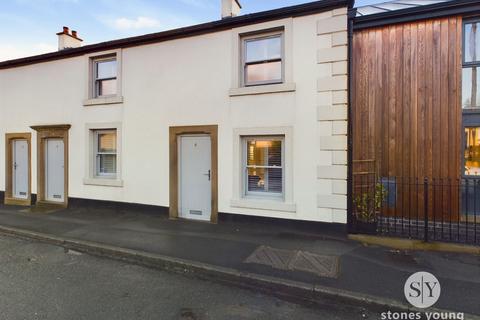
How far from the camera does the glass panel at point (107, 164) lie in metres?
9.29

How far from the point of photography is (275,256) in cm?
534

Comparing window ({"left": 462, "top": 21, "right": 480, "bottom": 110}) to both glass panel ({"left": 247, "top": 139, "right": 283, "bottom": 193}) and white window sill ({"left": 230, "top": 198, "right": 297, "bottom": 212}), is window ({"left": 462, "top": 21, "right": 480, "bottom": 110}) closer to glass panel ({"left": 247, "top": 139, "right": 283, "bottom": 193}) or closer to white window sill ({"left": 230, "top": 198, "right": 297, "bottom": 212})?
glass panel ({"left": 247, "top": 139, "right": 283, "bottom": 193})

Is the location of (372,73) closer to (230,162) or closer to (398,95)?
(398,95)

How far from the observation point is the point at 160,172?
834 cm

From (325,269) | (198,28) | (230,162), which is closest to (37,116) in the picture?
(198,28)

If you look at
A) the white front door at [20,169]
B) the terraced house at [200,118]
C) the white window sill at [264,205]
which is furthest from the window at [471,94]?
the white front door at [20,169]

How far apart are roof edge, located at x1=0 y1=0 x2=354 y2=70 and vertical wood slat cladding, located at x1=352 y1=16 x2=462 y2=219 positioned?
52.7 inches

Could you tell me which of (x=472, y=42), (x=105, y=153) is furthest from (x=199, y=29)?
(x=472, y=42)

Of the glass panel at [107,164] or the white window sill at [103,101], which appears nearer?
the white window sill at [103,101]

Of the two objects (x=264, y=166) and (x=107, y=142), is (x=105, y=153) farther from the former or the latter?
(x=264, y=166)

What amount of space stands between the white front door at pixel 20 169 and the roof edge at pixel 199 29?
284 centimetres

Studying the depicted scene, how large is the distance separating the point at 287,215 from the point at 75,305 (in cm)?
449

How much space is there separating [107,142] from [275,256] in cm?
653

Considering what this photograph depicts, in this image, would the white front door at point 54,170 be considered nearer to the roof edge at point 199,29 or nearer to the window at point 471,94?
the roof edge at point 199,29
